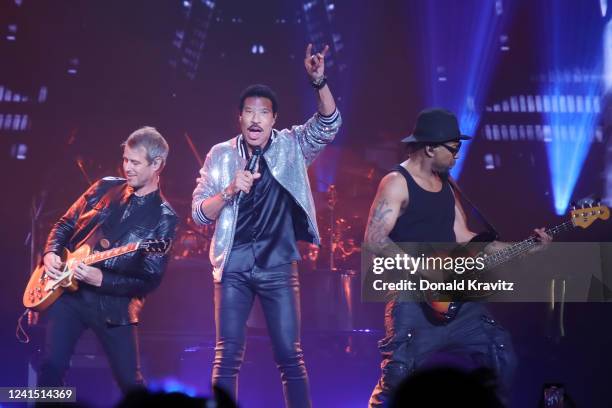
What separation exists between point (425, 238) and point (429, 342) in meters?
0.68

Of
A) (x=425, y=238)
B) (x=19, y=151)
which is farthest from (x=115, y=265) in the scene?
(x=19, y=151)

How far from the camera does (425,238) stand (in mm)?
5281

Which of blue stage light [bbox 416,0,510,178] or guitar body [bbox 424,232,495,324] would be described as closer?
guitar body [bbox 424,232,495,324]

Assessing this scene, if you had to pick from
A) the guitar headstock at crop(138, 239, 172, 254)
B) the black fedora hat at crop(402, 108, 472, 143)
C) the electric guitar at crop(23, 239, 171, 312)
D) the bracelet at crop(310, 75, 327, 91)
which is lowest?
the electric guitar at crop(23, 239, 171, 312)

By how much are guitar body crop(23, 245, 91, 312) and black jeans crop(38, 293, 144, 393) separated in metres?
0.06

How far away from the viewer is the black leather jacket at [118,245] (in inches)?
200

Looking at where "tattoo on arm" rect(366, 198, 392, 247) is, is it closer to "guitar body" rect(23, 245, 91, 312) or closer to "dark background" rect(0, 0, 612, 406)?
"guitar body" rect(23, 245, 91, 312)

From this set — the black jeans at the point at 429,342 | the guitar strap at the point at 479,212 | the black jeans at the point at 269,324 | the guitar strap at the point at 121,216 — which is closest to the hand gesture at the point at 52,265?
the guitar strap at the point at 121,216

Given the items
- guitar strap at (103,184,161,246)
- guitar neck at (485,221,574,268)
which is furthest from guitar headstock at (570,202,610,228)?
guitar strap at (103,184,161,246)

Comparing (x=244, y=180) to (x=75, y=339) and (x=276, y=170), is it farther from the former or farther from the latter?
(x=75, y=339)

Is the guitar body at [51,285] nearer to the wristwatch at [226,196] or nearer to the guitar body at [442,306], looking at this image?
the wristwatch at [226,196]

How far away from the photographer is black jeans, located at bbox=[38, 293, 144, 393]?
16.3 ft

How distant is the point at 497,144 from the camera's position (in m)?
11.2

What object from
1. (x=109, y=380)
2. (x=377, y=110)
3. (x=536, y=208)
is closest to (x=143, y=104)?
(x=377, y=110)
